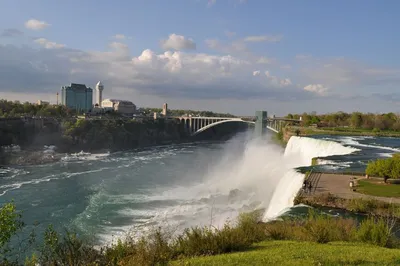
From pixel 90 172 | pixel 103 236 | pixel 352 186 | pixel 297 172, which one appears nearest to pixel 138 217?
pixel 103 236

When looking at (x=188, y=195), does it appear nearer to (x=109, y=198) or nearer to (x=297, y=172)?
(x=109, y=198)

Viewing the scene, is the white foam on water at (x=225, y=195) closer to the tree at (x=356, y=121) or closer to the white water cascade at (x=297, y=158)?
the white water cascade at (x=297, y=158)

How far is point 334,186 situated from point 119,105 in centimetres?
9793

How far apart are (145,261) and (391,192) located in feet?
39.7

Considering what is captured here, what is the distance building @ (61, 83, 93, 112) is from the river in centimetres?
7655

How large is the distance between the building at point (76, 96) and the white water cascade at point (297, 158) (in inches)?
3501

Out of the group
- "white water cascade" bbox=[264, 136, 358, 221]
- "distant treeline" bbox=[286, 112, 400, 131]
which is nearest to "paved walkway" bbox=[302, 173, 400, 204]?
"white water cascade" bbox=[264, 136, 358, 221]

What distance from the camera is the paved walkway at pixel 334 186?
1374 cm

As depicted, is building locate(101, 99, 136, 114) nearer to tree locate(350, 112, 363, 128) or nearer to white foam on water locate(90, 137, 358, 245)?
tree locate(350, 112, 363, 128)

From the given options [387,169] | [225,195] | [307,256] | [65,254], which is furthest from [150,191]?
[307,256]

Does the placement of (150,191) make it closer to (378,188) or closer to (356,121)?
(378,188)

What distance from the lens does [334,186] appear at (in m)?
15.5

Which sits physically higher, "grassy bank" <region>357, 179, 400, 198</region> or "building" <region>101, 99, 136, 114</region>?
"building" <region>101, 99, 136, 114</region>

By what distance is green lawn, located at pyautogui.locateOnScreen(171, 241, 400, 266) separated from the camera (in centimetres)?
620
